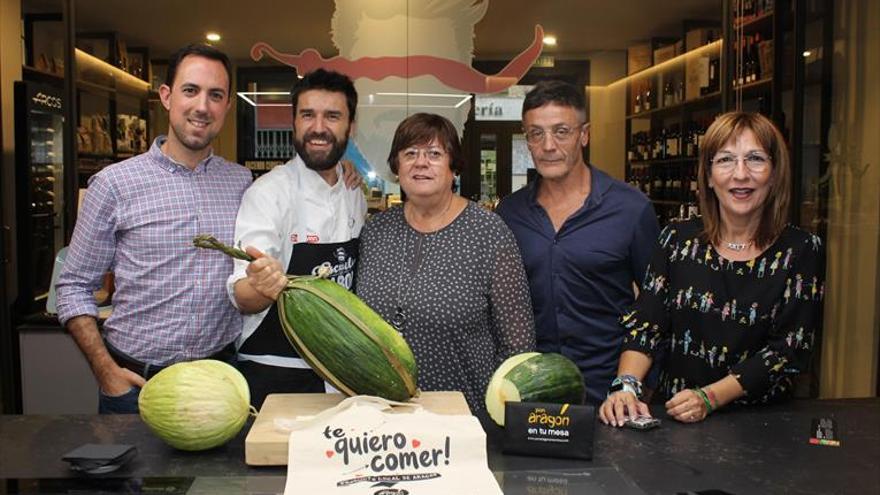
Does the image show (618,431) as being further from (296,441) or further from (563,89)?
(563,89)

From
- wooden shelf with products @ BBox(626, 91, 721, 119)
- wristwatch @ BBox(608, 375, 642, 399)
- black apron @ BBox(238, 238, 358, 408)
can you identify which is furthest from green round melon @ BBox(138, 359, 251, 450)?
wooden shelf with products @ BBox(626, 91, 721, 119)

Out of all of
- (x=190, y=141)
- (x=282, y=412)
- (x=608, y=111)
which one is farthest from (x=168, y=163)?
(x=608, y=111)

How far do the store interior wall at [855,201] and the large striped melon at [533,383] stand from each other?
11.4 ft

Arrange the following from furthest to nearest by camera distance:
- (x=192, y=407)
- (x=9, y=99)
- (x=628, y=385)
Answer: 1. (x=9, y=99)
2. (x=628, y=385)
3. (x=192, y=407)

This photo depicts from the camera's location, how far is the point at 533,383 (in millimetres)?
1625

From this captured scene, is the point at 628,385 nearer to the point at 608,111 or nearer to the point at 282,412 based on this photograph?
the point at 282,412

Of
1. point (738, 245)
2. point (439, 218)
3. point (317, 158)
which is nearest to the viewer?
point (738, 245)

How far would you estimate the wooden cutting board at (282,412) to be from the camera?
56.9 inches

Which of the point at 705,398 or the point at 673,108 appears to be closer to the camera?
the point at 705,398

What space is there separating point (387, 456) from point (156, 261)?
127 centimetres

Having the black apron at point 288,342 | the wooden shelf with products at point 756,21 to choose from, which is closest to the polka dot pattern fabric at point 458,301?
the black apron at point 288,342

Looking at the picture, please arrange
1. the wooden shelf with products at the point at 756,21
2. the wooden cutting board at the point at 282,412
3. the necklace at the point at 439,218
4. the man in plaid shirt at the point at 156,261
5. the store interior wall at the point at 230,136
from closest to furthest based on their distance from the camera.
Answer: the wooden cutting board at the point at 282,412, the necklace at the point at 439,218, the man in plaid shirt at the point at 156,261, the store interior wall at the point at 230,136, the wooden shelf with products at the point at 756,21

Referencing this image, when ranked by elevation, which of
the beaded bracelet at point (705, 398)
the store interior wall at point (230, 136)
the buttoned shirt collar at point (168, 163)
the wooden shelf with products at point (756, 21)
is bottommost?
the beaded bracelet at point (705, 398)

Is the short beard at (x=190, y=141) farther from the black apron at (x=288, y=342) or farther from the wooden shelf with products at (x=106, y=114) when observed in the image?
the wooden shelf with products at (x=106, y=114)
